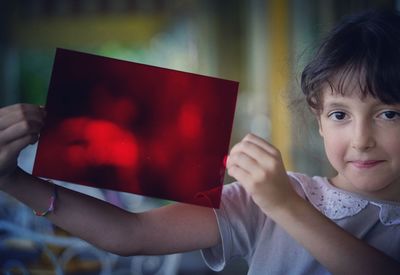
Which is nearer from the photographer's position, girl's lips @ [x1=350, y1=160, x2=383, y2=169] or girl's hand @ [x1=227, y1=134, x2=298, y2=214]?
girl's hand @ [x1=227, y1=134, x2=298, y2=214]

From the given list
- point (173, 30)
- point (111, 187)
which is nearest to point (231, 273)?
point (111, 187)

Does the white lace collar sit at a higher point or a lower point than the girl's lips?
lower

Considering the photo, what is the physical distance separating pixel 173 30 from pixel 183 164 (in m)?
2.85

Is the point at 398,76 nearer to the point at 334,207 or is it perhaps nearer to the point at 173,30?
the point at 334,207

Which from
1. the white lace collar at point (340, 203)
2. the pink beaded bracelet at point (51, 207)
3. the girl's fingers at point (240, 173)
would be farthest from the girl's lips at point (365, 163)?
the pink beaded bracelet at point (51, 207)

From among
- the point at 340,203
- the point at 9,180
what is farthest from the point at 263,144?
the point at 9,180

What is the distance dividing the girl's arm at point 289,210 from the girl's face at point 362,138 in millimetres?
135

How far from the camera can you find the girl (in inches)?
30.9

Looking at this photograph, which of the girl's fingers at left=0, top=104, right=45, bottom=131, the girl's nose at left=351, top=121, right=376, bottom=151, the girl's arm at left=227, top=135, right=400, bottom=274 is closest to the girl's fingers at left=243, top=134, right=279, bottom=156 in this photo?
the girl's arm at left=227, top=135, right=400, bottom=274

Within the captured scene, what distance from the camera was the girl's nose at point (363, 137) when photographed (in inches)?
33.4

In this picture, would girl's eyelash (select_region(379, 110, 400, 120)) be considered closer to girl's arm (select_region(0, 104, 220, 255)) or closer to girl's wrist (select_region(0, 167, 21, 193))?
girl's arm (select_region(0, 104, 220, 255))

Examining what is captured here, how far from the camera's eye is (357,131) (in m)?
0.85

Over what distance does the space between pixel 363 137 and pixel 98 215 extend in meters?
0.42

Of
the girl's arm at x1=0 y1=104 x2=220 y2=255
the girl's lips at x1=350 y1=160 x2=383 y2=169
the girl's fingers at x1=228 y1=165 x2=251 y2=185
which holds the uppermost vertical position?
the girl's lips at x1=350 y1=160 x2=383 y2=169
